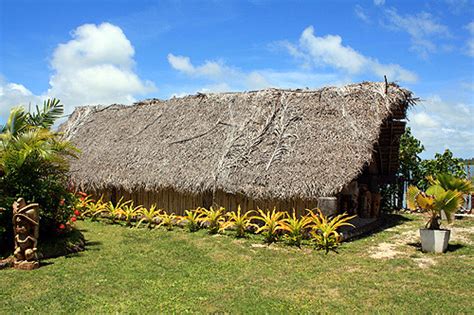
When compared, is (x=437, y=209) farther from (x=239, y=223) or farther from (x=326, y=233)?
(x=239, y=223)

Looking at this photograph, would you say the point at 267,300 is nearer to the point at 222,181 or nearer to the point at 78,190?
the point at 222,181

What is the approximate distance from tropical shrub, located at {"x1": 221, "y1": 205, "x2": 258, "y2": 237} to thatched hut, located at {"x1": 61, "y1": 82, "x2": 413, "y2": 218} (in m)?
0.37

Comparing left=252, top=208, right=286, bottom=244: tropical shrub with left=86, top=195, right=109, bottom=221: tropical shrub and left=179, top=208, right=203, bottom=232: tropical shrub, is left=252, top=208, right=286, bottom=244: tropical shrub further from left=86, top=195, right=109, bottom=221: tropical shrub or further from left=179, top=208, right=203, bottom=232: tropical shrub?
left=86, top=195, right=109, bottom=221: tropical shrub

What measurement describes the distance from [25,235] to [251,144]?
18.1 feet

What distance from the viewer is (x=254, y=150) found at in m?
10.4

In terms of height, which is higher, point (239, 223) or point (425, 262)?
point (239, 223)

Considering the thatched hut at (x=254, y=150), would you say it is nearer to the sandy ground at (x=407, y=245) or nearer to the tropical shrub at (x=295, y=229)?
the tropical shrub at (x=295, y=229)

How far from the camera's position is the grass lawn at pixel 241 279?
17.7ft

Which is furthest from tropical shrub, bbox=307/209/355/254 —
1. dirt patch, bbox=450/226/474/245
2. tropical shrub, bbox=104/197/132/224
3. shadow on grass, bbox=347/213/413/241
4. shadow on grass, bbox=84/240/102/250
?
tropical shrub, bbox=104/197/132/224

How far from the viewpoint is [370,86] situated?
1076 centimetres

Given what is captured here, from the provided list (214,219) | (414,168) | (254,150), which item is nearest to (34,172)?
(214,219)

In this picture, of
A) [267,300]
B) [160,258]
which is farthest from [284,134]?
[267,300]

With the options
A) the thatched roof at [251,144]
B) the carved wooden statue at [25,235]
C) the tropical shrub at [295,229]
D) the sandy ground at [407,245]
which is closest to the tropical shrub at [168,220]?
the thatched roof at [251,144]

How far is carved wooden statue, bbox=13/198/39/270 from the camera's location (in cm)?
694
